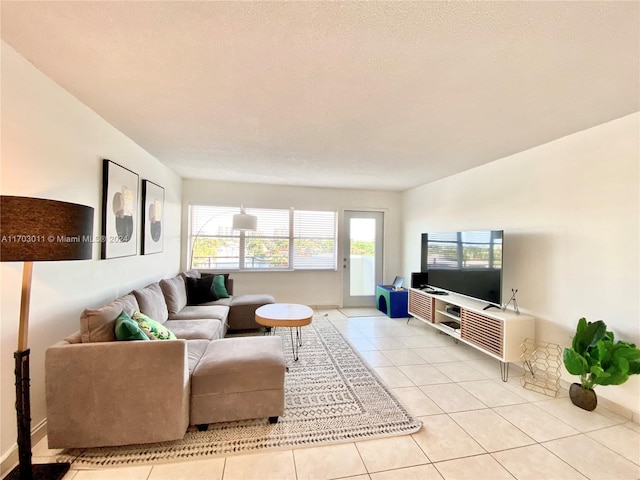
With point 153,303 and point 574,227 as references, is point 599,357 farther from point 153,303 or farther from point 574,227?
point 153,303

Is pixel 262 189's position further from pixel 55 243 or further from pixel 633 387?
pixel 633 387

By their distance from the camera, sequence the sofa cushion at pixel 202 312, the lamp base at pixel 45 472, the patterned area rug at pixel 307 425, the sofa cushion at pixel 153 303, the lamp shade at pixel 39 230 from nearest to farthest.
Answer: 1. the lamp shade at pixel 39 230
2. the lamp base at pixel 45 472
3. the patterned area rug at pixel 307 425
4. the sofa cushion at pixel 153 303
5. the sofa cushion at pixel 202 312

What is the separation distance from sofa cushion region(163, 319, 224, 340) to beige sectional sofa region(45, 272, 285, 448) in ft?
2.21

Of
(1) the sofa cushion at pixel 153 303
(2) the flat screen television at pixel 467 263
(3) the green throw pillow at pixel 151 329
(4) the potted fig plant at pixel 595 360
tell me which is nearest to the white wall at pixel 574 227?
(4) the potted fig plant at pixel 595 360

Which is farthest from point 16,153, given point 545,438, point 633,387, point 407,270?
point 407,270

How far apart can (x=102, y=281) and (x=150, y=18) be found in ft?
6.96

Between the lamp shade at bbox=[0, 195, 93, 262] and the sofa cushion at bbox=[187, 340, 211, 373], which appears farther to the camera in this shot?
the sofa cushion at bbox=[187, 340, 211, 373]

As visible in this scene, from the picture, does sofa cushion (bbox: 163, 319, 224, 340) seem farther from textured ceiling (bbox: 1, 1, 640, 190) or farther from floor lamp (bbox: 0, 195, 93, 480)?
textured ceiling (bbox: 1, 1, 640, 190)

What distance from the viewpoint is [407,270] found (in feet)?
18.0

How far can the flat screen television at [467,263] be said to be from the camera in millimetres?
3061

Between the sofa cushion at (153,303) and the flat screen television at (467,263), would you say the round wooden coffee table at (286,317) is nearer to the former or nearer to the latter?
the sofa cushion at (153,303)

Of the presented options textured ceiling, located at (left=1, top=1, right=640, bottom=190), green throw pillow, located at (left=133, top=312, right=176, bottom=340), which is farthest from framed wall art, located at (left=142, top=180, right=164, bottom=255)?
green throw pillow, located at (left=133, top=312, right=176, bottom=340)

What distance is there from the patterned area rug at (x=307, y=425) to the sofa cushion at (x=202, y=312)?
3.52ft

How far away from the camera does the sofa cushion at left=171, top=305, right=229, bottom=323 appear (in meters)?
3.19
